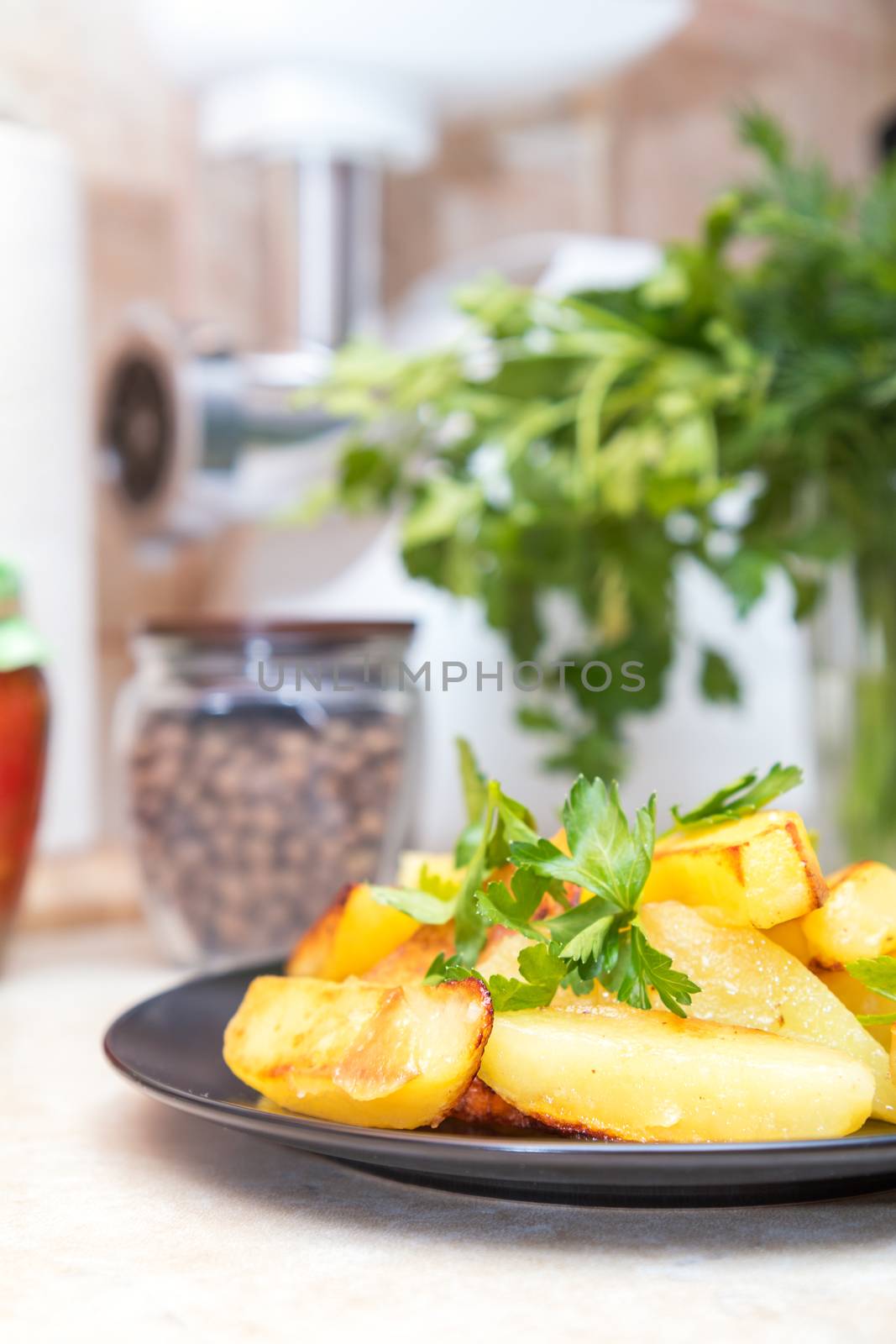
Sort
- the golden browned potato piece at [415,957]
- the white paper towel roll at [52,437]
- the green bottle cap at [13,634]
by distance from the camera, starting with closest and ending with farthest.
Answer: the golden browned potato piece at [415,957], the green bottle cap at [13,634], the white paper towel roll at [52,437]

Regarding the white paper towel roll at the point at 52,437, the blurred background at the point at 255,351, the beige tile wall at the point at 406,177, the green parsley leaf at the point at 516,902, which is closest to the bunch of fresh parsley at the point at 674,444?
the blurred background at the point at 255,351

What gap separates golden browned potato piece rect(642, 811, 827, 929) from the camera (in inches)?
15.2

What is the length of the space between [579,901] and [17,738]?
38cm

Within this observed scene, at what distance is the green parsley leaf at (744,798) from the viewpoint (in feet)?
1.44

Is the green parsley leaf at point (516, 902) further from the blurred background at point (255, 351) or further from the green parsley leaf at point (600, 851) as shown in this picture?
the blurred background at point (255, 351)

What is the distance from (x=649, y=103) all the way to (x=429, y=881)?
1043 mm

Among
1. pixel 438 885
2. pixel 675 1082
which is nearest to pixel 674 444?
pixel 438 885

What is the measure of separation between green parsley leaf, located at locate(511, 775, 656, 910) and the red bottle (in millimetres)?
380

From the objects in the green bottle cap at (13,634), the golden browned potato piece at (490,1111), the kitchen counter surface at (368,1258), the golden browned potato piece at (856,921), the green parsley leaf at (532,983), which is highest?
the green bottle cap at (13,634)

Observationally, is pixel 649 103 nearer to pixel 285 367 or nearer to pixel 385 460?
pixel 285 367

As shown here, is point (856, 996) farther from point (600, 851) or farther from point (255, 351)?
point (255, 351)

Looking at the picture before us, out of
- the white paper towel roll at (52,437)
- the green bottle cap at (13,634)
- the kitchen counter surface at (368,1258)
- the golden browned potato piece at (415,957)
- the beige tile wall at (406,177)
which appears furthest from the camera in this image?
the beige tile wall at (406,177)

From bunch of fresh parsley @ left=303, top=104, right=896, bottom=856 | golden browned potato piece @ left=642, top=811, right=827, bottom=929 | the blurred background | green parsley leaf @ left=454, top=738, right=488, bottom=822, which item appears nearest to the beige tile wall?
the blurred background

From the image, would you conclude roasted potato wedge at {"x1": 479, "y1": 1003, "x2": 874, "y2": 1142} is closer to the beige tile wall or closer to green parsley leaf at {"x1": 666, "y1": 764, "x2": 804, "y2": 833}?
green parsley leaf at {"x1": 666, "y1": 764, "x2": 804, "y2": 833}
